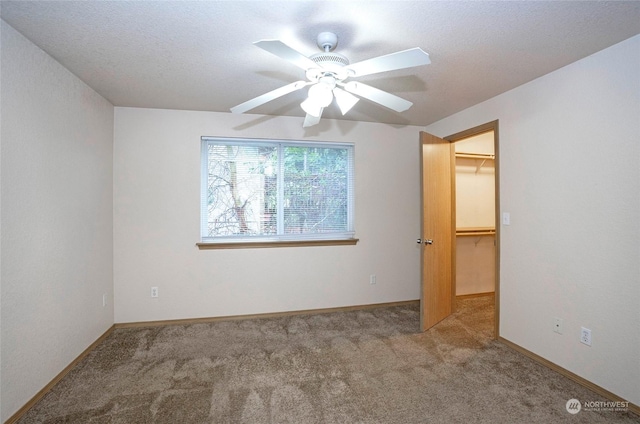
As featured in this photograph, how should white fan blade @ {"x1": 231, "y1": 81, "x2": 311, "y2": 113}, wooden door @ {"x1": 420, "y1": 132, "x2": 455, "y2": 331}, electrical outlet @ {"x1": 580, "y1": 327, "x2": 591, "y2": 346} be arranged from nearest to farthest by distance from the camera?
1. white fan blade @ {"x1": 231, "y1": 81, "x2": 311, "y2": 113}
2. electrical outlet @ {"x1": 580, "y1": 327, "x2": 591, "y2": 346}
3. wooden door @ {"x1": 420, "y1": 132, "x2": 455, "y2": 331}

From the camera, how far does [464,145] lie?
3.93 m

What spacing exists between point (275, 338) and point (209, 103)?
246 centimetres

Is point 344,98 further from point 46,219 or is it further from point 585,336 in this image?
point 585,336

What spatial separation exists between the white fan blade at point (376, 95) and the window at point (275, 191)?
1670mm

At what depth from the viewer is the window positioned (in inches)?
129

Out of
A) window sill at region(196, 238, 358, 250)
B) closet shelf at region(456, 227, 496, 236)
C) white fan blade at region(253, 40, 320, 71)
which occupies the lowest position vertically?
window sill at region(196, 238, 358, 250)

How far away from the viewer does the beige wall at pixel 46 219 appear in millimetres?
1712

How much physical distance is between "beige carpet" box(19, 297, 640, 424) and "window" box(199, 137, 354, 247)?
1082 mm

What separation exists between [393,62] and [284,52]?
1.80 ft

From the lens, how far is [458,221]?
3.92 metres

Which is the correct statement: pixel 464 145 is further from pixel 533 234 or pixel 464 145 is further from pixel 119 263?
pixel 119 263

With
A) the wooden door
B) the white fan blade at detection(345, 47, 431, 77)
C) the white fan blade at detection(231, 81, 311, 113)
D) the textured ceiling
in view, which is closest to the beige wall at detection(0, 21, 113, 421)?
the textured ceiling

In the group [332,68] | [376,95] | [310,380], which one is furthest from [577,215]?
[310,380]

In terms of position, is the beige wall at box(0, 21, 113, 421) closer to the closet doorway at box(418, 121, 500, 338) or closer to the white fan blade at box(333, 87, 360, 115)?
the white fan blade at box(333, 87, 360, 115)
